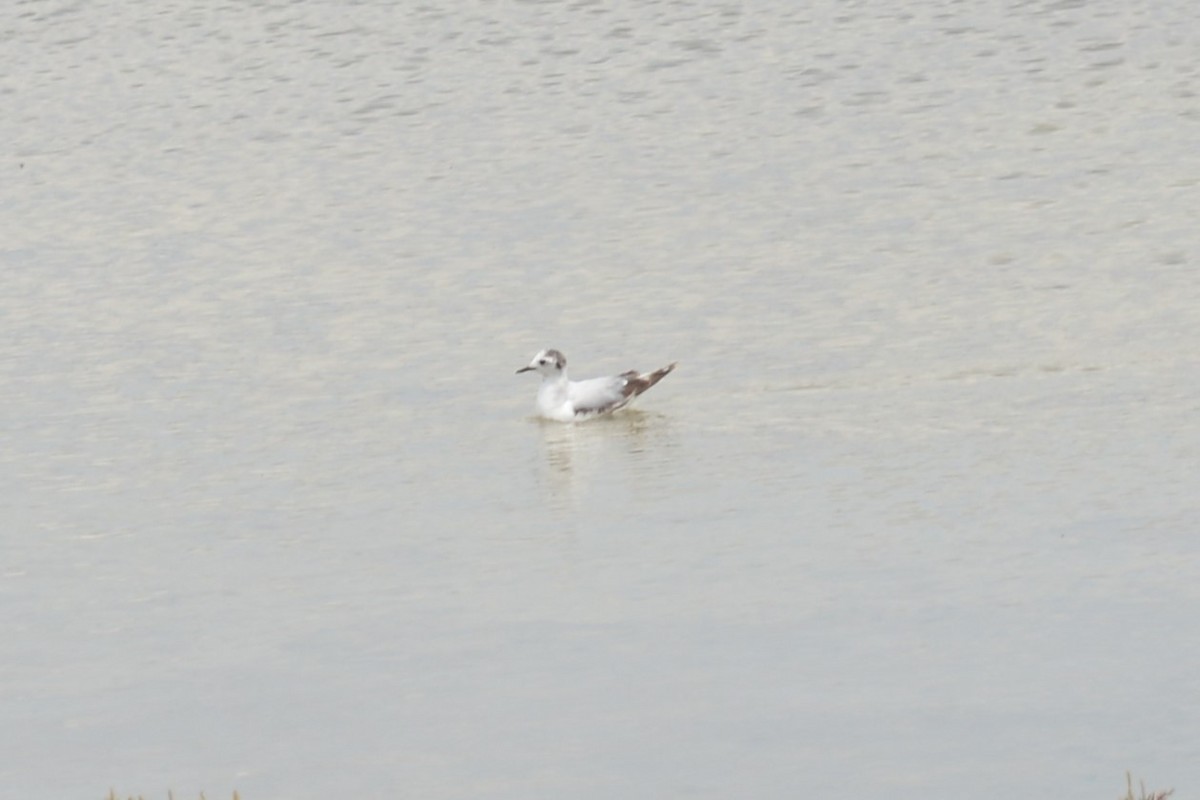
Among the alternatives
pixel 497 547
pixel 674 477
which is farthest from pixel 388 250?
pixel 497 547

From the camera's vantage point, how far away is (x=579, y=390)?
53.4 ft

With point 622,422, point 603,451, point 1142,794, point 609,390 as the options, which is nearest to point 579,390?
point 609,390

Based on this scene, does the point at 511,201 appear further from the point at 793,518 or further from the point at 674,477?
the point at 793,518

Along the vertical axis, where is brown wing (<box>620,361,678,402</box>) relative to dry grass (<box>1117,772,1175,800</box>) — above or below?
above

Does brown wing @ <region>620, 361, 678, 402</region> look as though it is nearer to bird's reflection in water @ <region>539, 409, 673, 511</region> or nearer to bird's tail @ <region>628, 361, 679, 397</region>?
bird's tail @ <region>628, 361, 679, 397</region>

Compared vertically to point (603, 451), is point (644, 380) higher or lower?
higher

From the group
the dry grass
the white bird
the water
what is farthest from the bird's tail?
the dry grass

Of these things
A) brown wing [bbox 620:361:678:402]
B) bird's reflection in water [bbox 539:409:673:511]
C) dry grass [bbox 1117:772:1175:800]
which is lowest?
dry grass [bbox 1117:772:1175:800]

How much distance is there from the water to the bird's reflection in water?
0.06 m

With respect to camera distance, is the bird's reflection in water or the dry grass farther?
the bird's reflection in water

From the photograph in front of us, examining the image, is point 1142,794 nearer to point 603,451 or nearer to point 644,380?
point 603,451

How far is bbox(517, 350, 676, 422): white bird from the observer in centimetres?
1611

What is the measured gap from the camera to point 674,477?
13648 mm

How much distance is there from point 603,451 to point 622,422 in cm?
85
